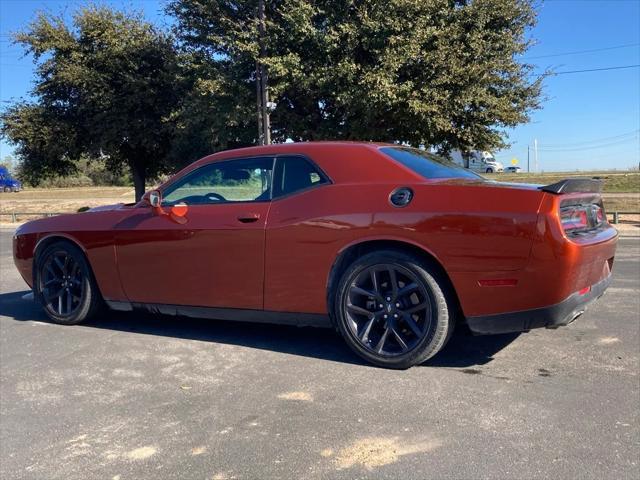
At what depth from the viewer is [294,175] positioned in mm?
4316

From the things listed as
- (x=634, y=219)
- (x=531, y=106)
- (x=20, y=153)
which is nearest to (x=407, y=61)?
(x=531, y=106)

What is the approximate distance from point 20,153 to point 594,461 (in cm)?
2741

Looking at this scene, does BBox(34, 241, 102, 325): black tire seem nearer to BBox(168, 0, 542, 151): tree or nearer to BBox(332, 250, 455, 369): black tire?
BBox(332, 250, 455, 369): black tire

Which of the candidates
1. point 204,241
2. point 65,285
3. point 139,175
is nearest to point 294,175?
point 204,241

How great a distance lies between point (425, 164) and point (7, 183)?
267 feet

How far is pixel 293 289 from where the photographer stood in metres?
4.21

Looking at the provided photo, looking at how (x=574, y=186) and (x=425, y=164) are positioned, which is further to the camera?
(x=425, y=164)

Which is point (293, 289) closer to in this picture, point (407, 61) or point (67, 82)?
point (407, 61)

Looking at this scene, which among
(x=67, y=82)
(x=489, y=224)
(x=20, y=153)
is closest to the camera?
(x=489, y=224)

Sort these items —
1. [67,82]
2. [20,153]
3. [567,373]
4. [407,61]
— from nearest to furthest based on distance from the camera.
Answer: [567,373] < [407,61] < [67,82] < [20,153]

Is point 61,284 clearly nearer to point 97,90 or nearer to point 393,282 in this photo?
point 393,282

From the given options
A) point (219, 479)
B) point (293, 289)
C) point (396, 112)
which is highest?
point (396, 112)

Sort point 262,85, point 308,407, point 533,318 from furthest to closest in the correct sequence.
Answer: point 262,85 < point 533,318 < point 308,407

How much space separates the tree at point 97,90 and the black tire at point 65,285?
16597 mm
